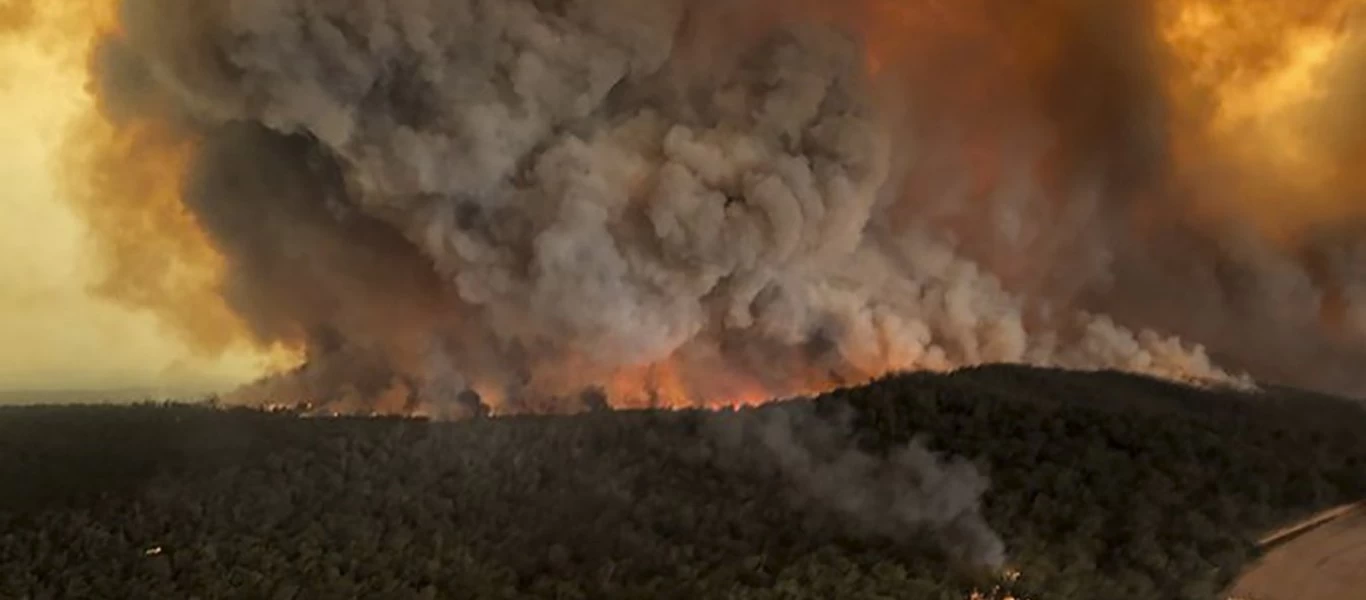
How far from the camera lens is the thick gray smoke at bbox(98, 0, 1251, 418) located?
959 centimetres

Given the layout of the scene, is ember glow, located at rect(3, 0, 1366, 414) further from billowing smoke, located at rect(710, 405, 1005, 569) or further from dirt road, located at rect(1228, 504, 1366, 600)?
dirt road, located at rect(1228, 504, 1366, 600)

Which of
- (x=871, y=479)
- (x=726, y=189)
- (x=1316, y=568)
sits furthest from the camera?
(x=726, y=189)

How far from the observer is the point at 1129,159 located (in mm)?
13625

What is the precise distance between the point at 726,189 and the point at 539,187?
162 centimetres

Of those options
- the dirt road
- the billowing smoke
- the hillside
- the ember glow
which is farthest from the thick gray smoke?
the dirt road

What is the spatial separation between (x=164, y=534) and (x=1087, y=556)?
15.2 ft

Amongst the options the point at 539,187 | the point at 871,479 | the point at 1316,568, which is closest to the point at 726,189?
the point at 539,187

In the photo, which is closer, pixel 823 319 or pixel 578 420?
pixel 578 420

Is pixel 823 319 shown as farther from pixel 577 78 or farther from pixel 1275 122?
pixel 1275 122

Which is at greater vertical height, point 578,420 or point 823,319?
point 823,319

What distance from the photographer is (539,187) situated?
10305mm

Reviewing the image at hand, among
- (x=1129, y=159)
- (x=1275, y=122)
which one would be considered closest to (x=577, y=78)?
(x=1129, y=159)

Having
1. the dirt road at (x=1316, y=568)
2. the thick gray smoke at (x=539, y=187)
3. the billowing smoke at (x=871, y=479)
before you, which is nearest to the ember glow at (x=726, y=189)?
the thick gray smoke at (x=539, y=187)

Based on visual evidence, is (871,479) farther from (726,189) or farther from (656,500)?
(726,189)
